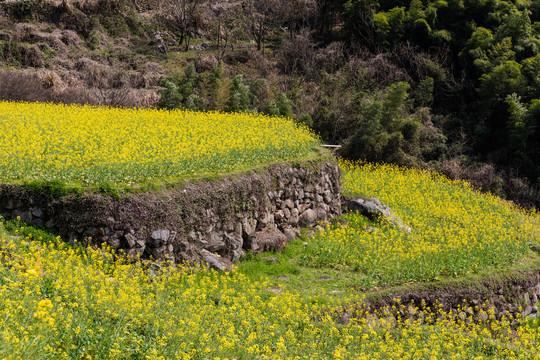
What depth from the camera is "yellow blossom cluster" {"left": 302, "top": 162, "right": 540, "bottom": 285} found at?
12.1 metres

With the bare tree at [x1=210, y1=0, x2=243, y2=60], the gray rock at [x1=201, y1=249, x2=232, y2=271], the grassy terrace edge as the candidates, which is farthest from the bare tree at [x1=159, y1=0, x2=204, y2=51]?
the gray rock at [x1=201, y1=249, x2=232, y2=271]

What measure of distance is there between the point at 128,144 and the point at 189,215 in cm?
373

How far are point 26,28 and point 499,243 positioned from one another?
3434 cm

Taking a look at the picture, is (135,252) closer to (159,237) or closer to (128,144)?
(159,237)

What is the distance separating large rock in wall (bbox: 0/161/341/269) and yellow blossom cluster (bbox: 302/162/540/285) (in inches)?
61.9

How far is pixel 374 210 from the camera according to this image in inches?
650

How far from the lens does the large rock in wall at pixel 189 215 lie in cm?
930

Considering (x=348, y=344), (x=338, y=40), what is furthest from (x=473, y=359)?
(x=338, y=40)

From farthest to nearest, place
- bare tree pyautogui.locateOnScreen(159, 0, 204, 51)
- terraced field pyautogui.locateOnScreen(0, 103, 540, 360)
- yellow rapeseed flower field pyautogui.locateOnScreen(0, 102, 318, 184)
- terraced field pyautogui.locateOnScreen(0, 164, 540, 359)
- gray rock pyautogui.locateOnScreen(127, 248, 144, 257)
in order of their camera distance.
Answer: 1. bare tree pyautogui.locateOnScreen(159, 0, 204, 51)
2. yellow rapeseed flower field pyautogui.locateOnScreen(0, 102, 318, 184)
3. gray rock pyautogui.locateOnScreen(127, 248, 144, 257)
4. terraced field pyautogui.locateOnScreen(0, 103, 540, 360)
5. terraced field pyautogui.locateOnScreen(0, 164, 540, 359)

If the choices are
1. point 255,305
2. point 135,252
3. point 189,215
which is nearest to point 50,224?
point 135,252

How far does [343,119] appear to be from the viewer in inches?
1080

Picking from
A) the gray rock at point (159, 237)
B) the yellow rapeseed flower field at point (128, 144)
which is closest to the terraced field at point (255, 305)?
the gray rock at point (159, 237)

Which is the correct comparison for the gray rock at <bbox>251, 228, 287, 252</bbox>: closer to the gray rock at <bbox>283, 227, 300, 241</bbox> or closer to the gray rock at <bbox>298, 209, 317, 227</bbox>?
the gray rock at <bbox>283, 227, 300, 241</bbox>

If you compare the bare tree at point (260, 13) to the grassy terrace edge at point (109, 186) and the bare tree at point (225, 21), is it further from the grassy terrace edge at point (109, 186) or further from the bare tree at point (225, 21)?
the grassy terrace edge at point (109, 186)
